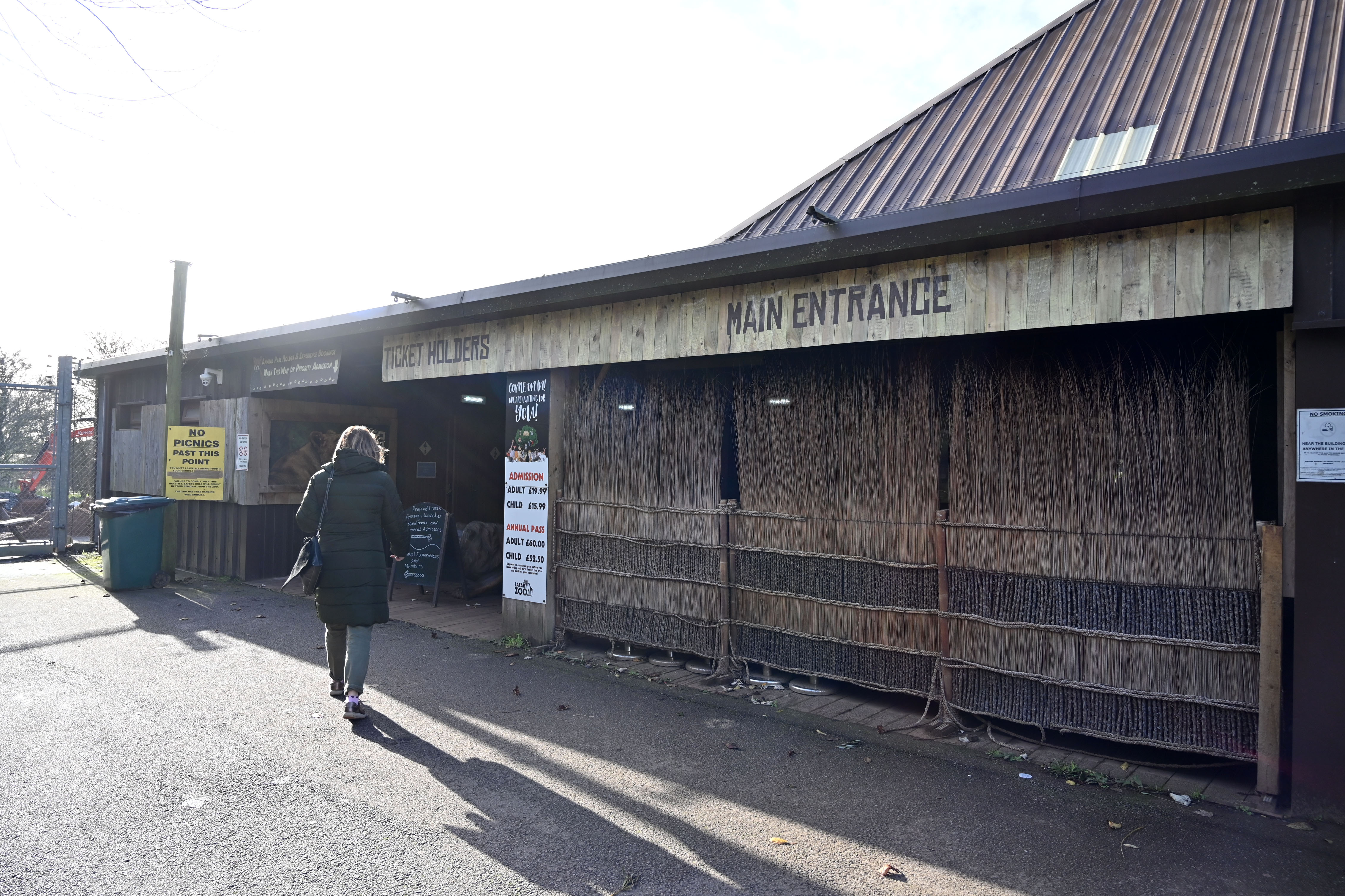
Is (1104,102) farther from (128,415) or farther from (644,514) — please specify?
(128,415)

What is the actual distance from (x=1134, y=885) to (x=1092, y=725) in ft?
4.64

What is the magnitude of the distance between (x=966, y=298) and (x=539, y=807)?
3.61 meters

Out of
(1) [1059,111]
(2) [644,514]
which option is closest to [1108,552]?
(2) [644,514]

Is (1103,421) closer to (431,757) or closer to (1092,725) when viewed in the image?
(1092,725)

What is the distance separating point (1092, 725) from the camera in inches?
179

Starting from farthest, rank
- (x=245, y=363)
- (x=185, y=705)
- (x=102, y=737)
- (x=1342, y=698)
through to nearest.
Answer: (x=245, y=363)
(x=185, y=705)
(x=102, y=737)
(x=1342, y=698)

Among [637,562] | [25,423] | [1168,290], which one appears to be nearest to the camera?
[1168,290]

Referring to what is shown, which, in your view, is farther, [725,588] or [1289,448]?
[725,588]

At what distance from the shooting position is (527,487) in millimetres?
7605

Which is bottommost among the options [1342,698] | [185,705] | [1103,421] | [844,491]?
[185,705]

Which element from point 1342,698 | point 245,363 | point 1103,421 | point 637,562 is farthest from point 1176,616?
point 245,363

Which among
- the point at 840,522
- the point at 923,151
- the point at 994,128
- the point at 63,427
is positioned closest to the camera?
the point at 840,522

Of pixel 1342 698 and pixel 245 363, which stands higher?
pixel 245 363

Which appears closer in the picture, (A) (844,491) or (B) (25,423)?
(A) (844,491)
